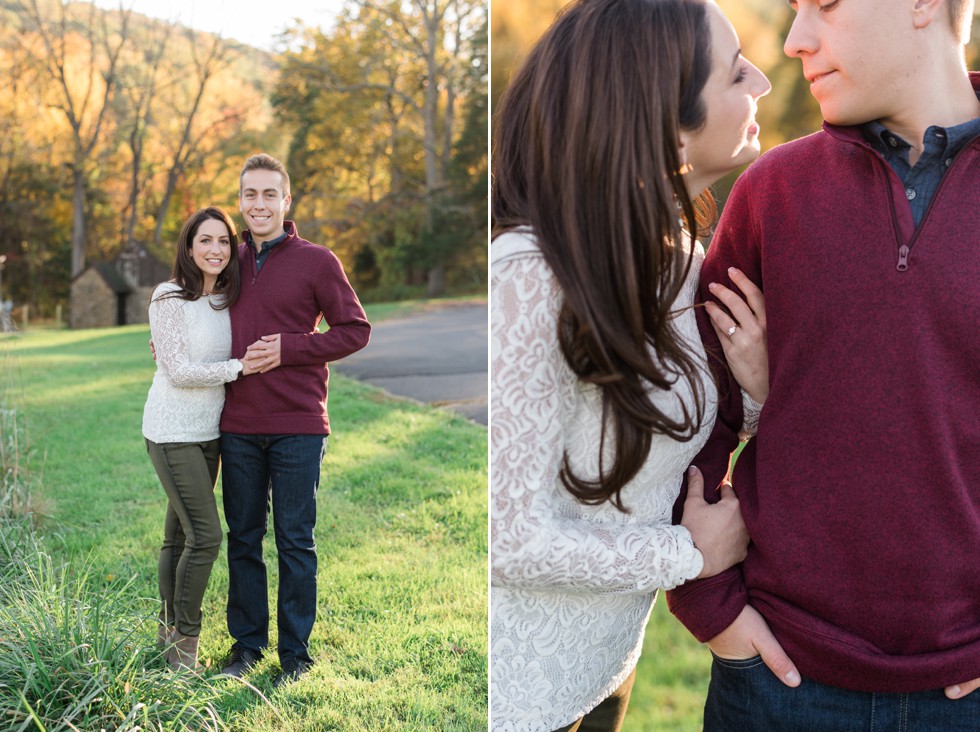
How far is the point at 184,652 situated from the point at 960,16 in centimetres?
241

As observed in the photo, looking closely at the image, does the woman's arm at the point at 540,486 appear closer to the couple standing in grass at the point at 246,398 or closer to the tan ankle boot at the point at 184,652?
the couple standing in grass at the point at 246,398

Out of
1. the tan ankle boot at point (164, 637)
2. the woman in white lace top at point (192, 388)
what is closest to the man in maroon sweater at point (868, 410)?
the woman in white lace top at point (192, 388)

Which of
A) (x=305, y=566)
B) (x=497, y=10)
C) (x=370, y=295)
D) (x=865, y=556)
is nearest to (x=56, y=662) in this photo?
(x=305, y=566)

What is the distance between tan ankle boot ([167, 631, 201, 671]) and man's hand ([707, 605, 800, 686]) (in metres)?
1.83

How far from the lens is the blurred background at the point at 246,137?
15.8m

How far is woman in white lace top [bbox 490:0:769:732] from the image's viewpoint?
1.06m

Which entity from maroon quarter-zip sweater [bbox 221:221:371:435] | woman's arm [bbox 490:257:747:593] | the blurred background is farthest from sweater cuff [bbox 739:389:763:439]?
the blurred background

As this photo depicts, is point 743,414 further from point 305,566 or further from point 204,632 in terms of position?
point 204,632

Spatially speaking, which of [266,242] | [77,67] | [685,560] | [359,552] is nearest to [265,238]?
[266,242]

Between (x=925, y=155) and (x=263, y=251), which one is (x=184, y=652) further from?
(x=925, y=155)

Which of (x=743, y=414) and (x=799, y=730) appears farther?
(x=743, y=414)

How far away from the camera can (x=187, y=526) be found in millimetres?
2541

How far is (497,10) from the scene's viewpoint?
3559mm

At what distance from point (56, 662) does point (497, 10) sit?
272 centimetres
